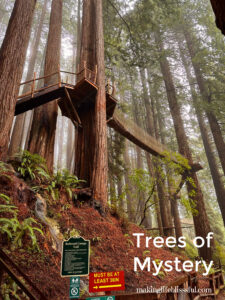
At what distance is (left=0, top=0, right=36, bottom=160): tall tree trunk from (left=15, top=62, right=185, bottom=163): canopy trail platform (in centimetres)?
114

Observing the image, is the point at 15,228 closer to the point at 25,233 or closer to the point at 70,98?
the point at 25,233

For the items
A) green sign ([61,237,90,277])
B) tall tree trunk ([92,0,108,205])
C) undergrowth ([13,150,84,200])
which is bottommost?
green sign ([61,237,90,277])

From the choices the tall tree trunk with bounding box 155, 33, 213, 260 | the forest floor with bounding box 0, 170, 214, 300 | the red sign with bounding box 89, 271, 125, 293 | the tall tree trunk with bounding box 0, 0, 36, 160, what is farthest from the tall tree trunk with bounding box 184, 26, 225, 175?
the red sign with bounding box 89, 271, 125, 293

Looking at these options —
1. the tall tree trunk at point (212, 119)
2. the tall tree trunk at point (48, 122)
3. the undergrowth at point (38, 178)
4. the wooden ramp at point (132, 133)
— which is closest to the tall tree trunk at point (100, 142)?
the undergrowth at point (38, 178)

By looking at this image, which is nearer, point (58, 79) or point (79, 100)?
point (58, 79)

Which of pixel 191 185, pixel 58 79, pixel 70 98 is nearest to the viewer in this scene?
pixel 58 79

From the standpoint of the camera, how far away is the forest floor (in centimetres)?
339

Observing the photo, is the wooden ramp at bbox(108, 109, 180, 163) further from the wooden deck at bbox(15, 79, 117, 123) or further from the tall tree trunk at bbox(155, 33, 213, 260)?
the tall tree trunk at bbox(155, 33, 213, 260)

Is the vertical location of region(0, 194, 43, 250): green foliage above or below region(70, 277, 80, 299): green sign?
above

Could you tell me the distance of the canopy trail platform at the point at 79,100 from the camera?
323 inches

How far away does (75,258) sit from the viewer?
8.59ft

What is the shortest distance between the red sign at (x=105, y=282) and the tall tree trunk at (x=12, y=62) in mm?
4467

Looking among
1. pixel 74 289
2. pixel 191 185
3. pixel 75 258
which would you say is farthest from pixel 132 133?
pixel 74 289

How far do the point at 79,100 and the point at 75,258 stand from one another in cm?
781
